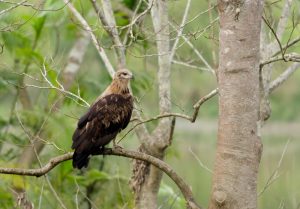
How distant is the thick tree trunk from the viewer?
4.07 m

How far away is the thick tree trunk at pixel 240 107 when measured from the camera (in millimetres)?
4074

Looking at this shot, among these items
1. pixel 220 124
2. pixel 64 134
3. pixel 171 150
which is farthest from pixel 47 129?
pixel 220 124

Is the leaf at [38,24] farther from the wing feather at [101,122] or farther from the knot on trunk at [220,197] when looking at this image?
the knot on trunk at [220,197]

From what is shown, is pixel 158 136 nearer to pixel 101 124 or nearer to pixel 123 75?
pixel 123 75

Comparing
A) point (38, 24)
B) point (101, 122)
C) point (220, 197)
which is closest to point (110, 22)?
point (101, 122)

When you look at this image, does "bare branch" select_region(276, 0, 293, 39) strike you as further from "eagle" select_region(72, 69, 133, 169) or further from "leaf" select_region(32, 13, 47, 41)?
"leaf" select_region(32, 13, 47, 41)

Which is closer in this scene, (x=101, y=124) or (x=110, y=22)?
(x=101, y=124)

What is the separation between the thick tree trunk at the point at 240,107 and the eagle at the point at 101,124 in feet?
4.32

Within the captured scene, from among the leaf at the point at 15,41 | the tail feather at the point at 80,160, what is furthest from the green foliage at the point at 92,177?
the tail feather at the point at 80,160

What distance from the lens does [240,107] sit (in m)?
4.07

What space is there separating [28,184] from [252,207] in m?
4.60

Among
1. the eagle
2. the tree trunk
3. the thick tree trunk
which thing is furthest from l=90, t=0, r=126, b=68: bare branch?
the thick tree trunk

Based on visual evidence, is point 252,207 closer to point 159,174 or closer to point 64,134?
point 159,174

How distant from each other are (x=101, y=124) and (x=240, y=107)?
1.61 metres
